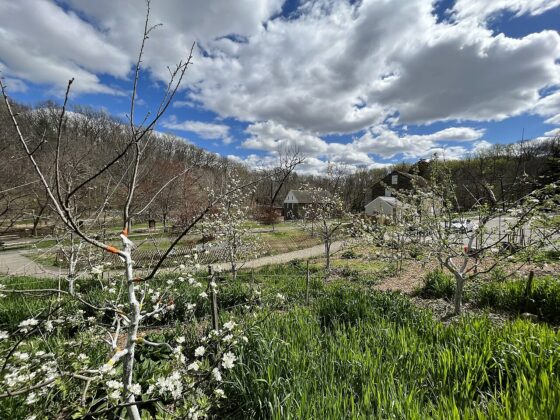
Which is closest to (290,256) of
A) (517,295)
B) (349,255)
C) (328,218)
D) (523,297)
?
(328,218)

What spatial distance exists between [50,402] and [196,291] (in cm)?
431

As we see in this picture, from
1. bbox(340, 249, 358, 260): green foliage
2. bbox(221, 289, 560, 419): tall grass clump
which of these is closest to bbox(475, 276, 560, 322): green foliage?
bbox(221, 289, 560, 419): tall grass clump

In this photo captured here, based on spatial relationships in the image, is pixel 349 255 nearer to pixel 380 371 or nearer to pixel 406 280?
pixel 406 280

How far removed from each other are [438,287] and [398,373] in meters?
5.85

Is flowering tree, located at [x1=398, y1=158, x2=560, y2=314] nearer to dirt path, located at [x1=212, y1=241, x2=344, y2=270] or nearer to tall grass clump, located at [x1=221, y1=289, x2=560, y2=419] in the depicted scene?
tall grass clump, located at [x1=221, y1=289, x2=560, y2=419]

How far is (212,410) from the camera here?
107 inches

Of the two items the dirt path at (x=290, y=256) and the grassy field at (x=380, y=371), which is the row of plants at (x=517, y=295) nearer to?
the grassy field at (x=380, y=371)

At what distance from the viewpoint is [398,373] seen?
2568 millimetres

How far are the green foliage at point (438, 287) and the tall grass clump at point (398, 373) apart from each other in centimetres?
418

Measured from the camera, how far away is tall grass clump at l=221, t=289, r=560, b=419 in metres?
2.02

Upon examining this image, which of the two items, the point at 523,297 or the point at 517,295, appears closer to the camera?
the point at 523,297

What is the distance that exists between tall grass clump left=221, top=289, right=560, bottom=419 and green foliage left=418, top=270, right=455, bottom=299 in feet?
13.7

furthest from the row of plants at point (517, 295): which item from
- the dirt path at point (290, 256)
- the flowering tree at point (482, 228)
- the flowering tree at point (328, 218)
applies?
the dirt path at point (290, 256)

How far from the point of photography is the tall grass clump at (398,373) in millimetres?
2016
